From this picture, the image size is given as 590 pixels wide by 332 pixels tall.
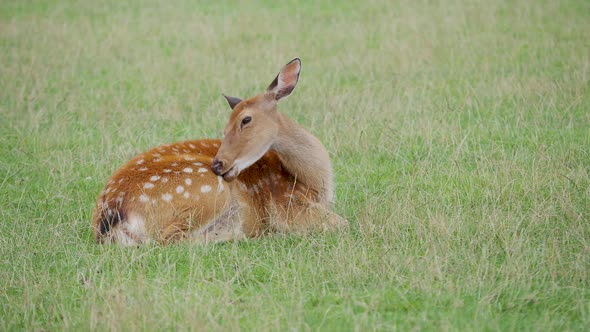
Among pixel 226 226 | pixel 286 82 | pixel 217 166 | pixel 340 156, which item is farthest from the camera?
pixel 340 156

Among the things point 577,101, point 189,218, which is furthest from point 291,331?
point 577,101

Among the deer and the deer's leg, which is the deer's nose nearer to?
the deer

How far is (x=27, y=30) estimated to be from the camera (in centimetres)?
1342

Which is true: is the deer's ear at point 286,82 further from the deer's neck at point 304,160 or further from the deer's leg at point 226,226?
A: the deer's leg at point 226,226

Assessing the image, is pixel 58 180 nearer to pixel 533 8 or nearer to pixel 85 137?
pixel 85 137

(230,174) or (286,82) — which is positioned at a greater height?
(286,82)

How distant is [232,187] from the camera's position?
5867mm

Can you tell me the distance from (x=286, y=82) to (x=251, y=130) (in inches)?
18.9

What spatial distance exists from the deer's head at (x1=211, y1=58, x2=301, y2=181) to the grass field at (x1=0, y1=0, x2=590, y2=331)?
0.53 metres

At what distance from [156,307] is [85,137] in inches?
165

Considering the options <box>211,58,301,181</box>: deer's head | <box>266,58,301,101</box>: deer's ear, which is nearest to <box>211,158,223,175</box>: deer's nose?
<box>211,58,301,181</box>: deer's head

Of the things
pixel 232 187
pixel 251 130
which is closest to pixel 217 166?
pixel 232 187

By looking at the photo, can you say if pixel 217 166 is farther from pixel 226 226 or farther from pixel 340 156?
pixel 340 156

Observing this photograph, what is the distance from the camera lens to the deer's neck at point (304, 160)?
6129 millimetres
